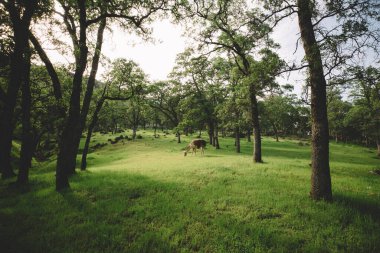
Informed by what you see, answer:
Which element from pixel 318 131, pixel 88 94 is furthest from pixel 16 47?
pixel 318 131

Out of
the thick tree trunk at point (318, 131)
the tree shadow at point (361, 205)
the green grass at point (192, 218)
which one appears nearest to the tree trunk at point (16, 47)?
the green grass at point (192, 218)

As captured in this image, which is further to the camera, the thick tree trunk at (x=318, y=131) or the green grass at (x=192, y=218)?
the thick tree trunk at (x=318, y=131)

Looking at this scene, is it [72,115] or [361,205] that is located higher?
[72,115]

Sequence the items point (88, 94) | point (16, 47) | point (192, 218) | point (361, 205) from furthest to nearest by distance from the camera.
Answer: point (88, 94) < point (16, 47) < point (361, 205) < point (192, 218)

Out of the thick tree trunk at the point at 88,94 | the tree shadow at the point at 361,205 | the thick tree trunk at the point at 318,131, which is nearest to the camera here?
the tree shadow at the point at 361,205

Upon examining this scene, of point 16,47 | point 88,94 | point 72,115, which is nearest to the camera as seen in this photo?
point 16,47

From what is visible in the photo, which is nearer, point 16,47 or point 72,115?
point 16,47

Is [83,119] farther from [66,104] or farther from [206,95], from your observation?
[206,95]

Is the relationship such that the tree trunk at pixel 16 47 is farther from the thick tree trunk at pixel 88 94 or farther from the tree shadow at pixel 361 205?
the tree shadow at pixel 361 205

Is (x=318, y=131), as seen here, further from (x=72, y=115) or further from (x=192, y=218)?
(x=72, y=115)

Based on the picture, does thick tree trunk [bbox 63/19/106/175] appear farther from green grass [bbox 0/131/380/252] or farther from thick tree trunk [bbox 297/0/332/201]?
thick tree trunk [bbox 297/0/332/201]

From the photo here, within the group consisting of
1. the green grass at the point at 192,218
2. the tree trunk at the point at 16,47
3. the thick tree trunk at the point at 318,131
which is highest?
the tree trunk at the point at 16,47

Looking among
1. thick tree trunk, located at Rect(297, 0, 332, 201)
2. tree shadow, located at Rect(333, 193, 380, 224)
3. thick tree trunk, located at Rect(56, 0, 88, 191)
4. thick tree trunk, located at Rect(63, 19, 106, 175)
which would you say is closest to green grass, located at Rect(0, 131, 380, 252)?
tree shadow, located at Rect(333, 193, 380, 224)

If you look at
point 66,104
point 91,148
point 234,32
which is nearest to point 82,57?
point 66,104
